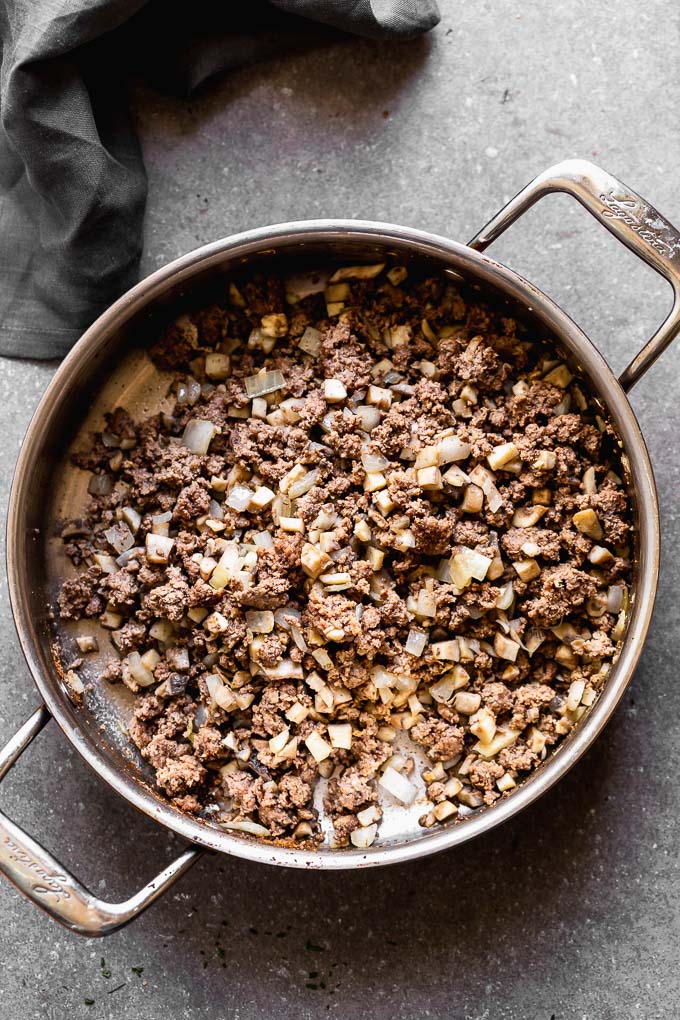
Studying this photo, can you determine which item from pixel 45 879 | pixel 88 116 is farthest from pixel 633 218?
pixel 45 879

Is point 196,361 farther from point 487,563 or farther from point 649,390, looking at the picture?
point 649,390

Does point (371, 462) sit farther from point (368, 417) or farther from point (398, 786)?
point (398, 786)

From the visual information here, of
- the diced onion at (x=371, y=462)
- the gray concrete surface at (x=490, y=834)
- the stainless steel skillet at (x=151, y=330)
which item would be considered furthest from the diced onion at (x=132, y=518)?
the diced onion at (x=371, y=462)

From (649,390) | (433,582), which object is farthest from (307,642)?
(649,390)

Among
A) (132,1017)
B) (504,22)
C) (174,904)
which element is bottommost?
(132,1017)

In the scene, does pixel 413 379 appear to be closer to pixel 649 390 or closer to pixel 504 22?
pixel 649 390

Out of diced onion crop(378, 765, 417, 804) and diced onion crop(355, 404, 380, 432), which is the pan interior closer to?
diced onion crop(378, 765, 417, 804)

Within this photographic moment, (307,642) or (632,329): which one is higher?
(632,329)

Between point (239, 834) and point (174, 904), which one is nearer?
point (239, 834)

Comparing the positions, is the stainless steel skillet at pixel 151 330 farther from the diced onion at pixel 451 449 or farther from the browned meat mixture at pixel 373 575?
the diced onion at pixel 451 449
